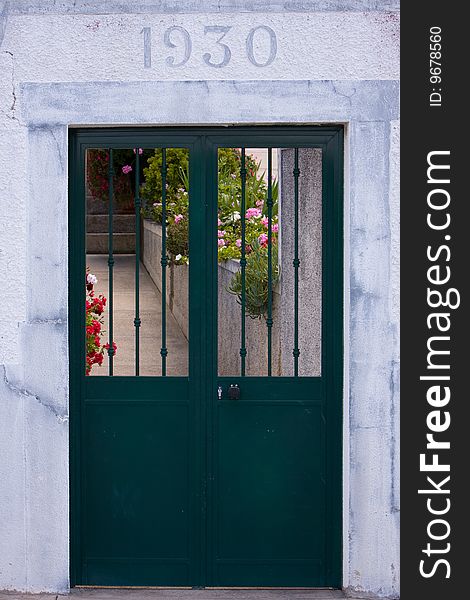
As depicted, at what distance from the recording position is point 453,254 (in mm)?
5520

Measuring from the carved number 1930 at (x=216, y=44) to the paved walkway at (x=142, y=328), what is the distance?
4.24 ft

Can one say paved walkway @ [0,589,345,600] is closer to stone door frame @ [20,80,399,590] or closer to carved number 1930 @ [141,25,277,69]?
stone door frame @ [20,80,399,590]

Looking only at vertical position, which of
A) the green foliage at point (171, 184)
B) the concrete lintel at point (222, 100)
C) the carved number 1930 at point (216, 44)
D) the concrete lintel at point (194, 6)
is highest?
the concrete lintel at point (194, 6)

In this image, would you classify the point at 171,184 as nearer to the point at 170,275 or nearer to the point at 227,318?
the point at 170,275

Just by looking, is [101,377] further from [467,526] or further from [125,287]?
[467,526]

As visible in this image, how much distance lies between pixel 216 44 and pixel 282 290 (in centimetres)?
158

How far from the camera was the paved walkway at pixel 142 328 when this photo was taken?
594 centimetres

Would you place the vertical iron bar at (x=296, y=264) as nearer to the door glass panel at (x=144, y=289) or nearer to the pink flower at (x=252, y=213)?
the door glass panel at (x=144, y=289)

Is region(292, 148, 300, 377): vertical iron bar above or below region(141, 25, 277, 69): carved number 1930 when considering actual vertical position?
below

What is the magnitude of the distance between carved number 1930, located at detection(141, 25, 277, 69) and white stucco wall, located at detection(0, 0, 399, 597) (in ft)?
0.05

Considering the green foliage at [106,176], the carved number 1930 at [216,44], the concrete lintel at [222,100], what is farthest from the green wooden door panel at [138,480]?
the green foliage at [106,176]

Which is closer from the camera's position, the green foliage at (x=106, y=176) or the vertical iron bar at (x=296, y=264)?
the vertical iron bar at (x=296, y=264)

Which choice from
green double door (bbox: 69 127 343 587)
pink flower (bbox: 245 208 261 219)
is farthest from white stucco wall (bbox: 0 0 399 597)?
pink flower (bbox: 245 208 261 219)

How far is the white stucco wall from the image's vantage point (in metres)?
5.58
